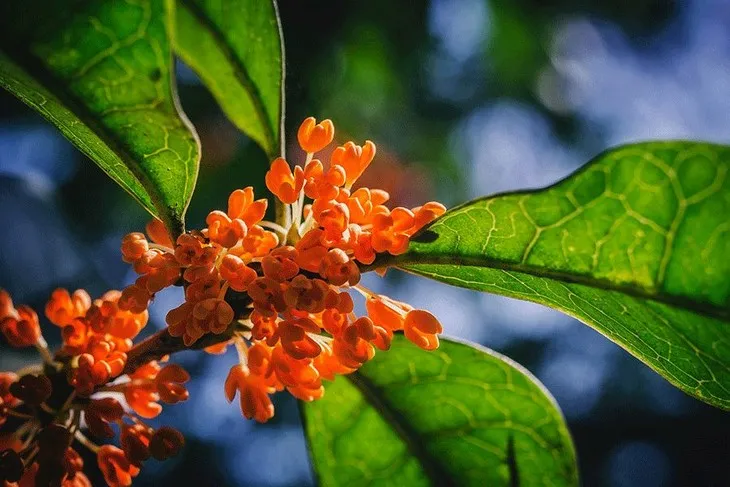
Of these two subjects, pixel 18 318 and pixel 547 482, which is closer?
pixel 18 318

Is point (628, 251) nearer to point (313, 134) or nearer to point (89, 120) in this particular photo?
point (313, 134)

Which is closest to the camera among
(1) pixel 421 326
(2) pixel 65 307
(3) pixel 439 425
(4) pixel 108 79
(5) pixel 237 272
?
(4) pixel 108 79

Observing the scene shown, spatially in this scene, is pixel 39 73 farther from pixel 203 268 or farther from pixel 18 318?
pixel 18 318

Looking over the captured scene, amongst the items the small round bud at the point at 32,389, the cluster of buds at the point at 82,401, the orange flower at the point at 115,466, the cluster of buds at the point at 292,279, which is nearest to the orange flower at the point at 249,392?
the cluster of buds at the point at 292,279

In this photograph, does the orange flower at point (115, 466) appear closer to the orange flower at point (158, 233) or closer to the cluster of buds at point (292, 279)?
the cluster of buds at point (292, 279)

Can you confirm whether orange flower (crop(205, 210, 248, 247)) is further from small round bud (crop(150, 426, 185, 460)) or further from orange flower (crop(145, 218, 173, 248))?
small round bud (crop(150, 426, 185, 460))

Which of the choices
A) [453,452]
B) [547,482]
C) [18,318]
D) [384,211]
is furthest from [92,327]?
[547,482]

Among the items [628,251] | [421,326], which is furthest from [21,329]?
[628,251]
